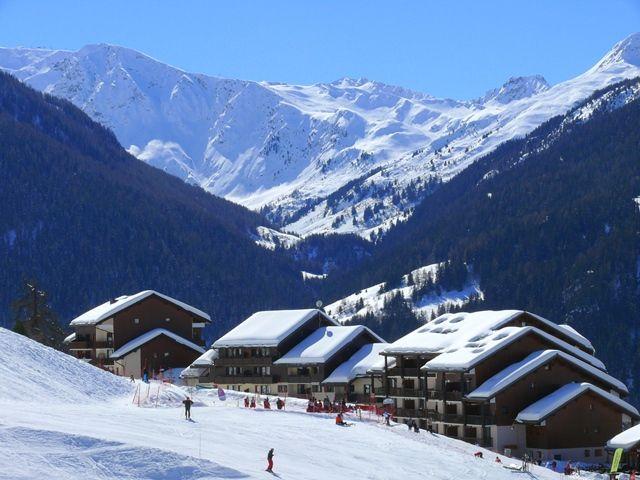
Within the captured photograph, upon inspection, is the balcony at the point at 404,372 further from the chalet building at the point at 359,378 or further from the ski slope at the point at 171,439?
the ski slope at the point at 171,439

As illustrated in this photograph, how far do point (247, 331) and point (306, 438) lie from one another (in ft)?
178

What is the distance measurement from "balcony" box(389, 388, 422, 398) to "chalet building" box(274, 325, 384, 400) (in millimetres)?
9296

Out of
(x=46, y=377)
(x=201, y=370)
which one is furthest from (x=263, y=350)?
(x=46, y=377)

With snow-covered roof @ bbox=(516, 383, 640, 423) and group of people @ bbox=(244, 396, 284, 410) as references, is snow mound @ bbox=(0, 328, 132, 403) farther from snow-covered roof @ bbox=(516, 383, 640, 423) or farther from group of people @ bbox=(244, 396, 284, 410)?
snow-covered roof @ bbox=(516, 383, 640, 423)

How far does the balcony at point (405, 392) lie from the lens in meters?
98.9

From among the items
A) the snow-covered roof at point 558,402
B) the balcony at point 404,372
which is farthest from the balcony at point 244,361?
the snow-covered roof at point 558,402

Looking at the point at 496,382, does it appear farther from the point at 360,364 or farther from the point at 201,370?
the point at 201,370

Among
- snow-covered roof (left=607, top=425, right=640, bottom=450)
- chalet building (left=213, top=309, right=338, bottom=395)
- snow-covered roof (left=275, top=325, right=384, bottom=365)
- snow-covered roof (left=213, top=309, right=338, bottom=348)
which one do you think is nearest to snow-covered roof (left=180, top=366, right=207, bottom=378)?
chalet building (left=213, top=309, right=338, bottom=395)

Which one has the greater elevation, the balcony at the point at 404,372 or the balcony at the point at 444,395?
the balcony at the point at 404,372

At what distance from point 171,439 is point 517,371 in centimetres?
3729

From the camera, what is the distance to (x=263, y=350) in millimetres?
118625

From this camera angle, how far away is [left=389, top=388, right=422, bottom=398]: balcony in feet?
324

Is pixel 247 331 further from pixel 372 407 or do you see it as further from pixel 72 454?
pixel 72 454

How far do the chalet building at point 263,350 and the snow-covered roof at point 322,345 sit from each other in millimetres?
1193
